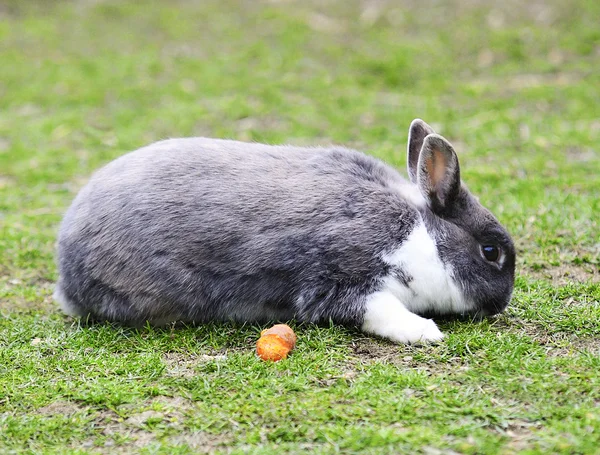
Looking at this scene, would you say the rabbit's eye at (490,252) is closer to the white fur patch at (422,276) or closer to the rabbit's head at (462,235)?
the rabbit's head at (462,235)

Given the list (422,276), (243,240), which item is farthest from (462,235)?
(243,240)

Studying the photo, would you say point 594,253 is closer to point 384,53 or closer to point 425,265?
point 425,265

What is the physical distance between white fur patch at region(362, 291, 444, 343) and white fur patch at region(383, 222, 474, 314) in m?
0.08

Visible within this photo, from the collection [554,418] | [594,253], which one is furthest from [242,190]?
[594,253]

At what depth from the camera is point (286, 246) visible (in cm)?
408

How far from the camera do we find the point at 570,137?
7312mm

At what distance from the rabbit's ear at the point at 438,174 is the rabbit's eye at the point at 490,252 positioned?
0.28 metres

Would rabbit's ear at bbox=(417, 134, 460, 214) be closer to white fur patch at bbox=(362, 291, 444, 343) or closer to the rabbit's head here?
the rabbit's head

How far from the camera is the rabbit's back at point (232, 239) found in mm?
4090

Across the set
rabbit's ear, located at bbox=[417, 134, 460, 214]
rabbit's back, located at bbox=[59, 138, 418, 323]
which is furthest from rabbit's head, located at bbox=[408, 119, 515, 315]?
rabbit's back, located at bbox=[59, 138, 418, 323]

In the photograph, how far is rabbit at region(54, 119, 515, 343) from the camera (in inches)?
161

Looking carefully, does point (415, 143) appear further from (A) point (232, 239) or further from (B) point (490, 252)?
(A) point (232, 239)

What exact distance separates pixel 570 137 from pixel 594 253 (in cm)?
255

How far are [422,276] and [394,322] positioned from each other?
0.98 ft
